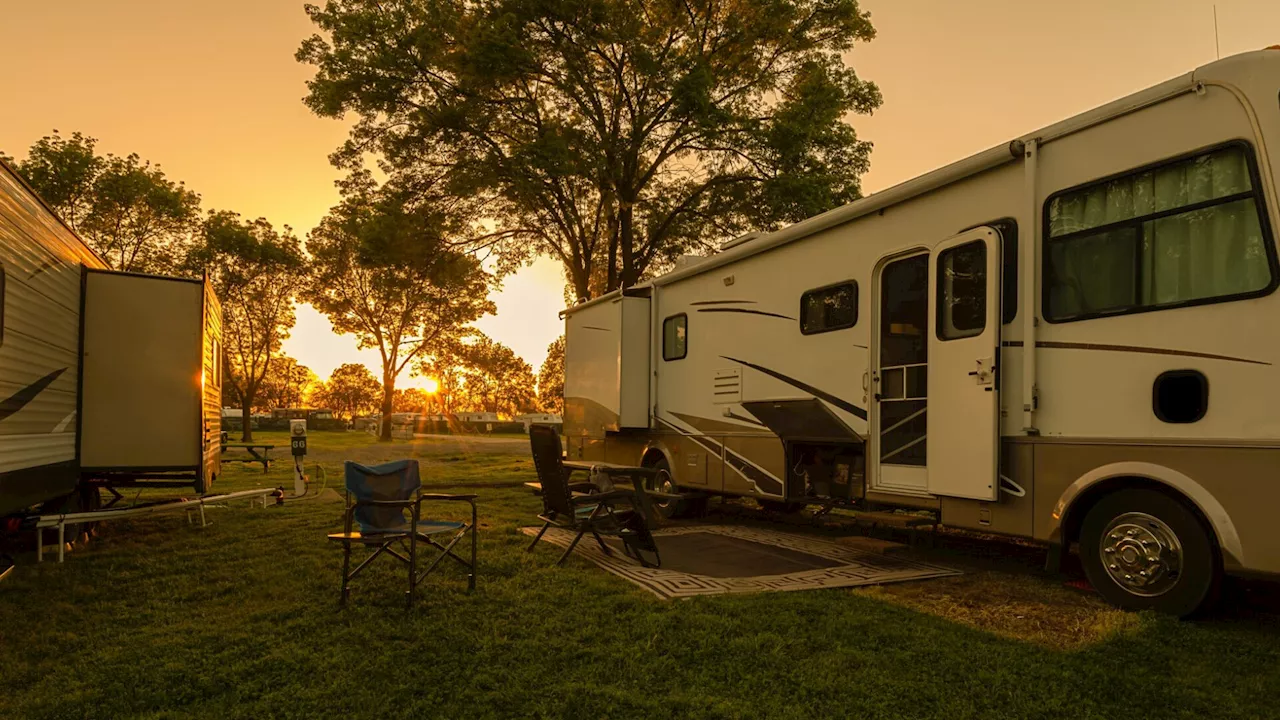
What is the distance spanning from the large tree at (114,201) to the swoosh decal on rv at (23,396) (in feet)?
52.9

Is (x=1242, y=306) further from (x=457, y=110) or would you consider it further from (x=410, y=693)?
(x=457, y=110)

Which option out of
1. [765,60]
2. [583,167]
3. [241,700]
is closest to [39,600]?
[241,700]

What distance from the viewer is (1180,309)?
4.59m

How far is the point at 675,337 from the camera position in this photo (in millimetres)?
9969

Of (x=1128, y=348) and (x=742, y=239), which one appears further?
(x=742, y=239)

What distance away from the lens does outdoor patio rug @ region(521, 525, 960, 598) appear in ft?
18.9

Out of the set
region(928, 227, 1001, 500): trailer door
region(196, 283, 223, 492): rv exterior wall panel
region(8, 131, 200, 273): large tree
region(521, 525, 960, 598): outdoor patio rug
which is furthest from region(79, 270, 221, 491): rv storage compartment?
region(8, 131, 200, 273): large tree

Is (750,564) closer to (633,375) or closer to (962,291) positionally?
(962,291)

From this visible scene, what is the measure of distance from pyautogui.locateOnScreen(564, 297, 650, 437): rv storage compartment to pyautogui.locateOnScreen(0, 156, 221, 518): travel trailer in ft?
15.6

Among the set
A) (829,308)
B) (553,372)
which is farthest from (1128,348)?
(553,372)

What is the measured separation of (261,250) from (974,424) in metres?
26.7

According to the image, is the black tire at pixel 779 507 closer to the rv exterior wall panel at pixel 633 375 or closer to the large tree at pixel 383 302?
the rv exterior wall panel at pixel 633 375

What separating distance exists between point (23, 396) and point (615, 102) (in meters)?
10.7

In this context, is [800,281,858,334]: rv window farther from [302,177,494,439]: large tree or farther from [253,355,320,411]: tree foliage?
[253,355,320,411]: tree foliage
